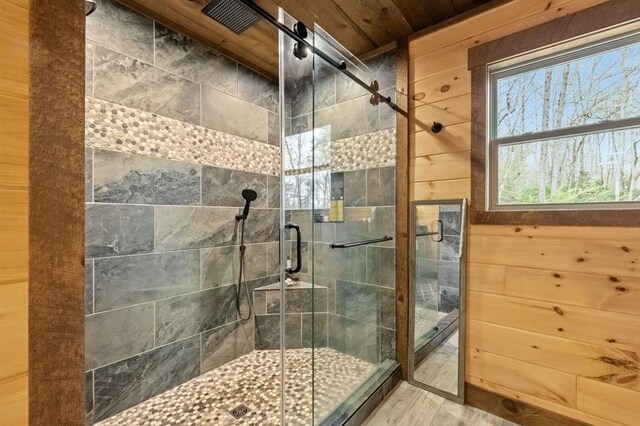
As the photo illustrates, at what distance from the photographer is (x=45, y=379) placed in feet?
1.72

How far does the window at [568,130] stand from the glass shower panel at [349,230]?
73 centimetres

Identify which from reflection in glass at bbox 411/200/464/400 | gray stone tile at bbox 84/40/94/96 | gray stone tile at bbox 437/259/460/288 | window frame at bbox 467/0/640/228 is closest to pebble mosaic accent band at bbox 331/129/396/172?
reflection in glass at bbox 411/200/464/400

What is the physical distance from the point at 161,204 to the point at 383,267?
1.72 meters

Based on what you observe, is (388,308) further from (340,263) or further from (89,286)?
(89,286)

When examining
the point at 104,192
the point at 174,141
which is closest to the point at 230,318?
the point at 104,192

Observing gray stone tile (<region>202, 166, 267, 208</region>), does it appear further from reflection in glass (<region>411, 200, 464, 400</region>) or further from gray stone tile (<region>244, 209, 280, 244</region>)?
reflection in glass (<region>411, 200, 464, 400</region>)

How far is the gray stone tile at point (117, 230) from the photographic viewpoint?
64.9 inches

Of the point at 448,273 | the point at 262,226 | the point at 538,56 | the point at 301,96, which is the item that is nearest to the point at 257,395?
the point at 262,226

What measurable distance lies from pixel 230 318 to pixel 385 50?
2599 mm

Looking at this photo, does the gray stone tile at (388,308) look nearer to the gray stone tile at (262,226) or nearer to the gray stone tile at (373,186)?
the gray stone tile at (373,186)

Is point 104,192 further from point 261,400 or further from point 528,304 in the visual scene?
point 528,304

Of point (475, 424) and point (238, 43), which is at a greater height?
point (238, 43)

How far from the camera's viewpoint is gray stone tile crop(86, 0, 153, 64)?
167 cm

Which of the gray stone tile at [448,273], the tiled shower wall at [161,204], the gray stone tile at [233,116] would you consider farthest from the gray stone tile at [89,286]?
the gray stone tile at [448,273]
